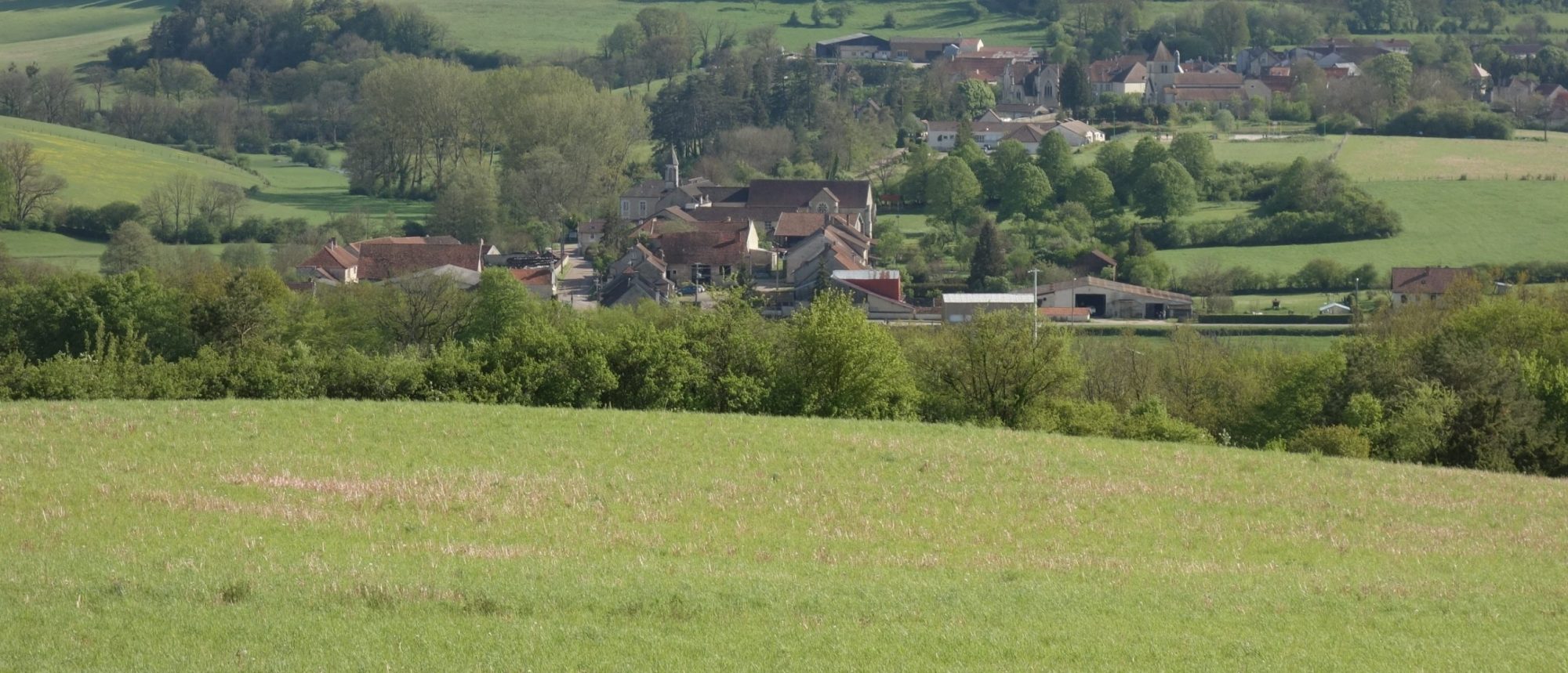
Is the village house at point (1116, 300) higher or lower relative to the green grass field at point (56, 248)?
lower

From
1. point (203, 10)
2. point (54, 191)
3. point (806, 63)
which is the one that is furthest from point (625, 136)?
point (203, 10)

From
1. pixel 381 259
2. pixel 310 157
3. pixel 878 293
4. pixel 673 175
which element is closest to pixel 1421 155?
pixel 673 175

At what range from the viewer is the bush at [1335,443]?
25766mm

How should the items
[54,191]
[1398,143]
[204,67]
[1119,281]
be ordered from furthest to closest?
[204,67] < [1398,143] < [54,191] < [1119,281]

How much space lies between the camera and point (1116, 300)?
192ft

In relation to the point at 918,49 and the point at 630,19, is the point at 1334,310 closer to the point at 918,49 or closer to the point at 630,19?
the point at 918,49

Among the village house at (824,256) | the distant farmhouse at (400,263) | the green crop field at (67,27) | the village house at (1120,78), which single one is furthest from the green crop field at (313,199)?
the village house at (1120,78)

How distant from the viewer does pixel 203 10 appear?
136125 mm

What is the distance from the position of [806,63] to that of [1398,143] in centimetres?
3757

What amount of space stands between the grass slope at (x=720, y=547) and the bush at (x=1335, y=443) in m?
3.13

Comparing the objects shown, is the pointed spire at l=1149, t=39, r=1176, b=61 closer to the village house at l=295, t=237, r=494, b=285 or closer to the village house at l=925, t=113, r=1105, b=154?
the village house at l=925, t=113, r=1105, b=154

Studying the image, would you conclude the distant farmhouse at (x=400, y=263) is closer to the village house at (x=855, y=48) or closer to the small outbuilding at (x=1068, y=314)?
the small outbuilding at (x=1068, y=314)

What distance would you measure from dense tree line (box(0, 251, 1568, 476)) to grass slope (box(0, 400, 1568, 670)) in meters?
3.07

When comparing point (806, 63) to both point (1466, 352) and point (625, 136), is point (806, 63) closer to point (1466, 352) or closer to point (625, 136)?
point (625, 136)
